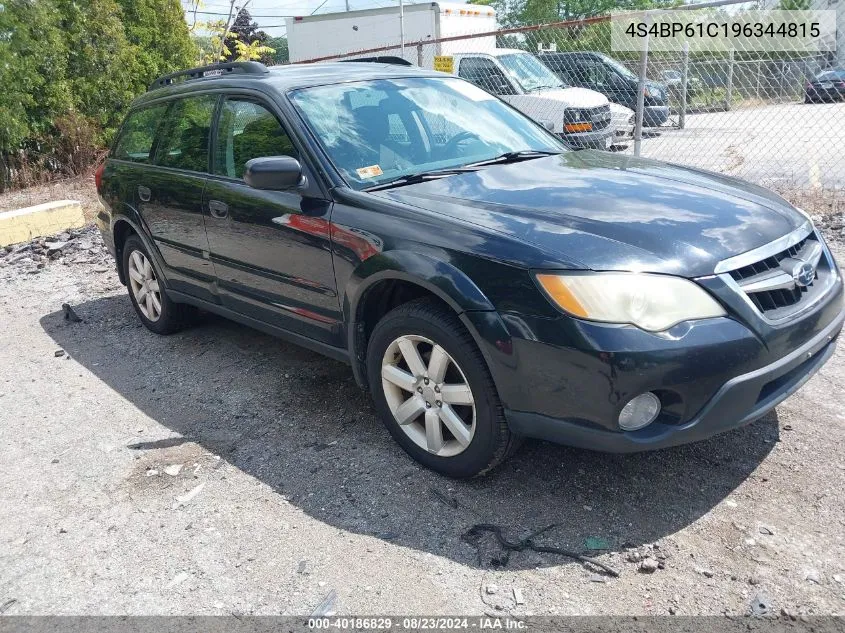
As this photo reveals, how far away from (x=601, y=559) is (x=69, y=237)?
25.4 feet

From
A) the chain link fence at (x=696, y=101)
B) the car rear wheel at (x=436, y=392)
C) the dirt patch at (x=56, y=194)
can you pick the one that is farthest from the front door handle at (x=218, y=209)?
the dirt patch at (x=56, y=194)

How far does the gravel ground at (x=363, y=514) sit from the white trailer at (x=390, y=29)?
38.6 feet

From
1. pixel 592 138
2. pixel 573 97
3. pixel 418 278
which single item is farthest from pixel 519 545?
pixel 573 97

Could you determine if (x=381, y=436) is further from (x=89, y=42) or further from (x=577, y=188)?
(x=89, y=42)

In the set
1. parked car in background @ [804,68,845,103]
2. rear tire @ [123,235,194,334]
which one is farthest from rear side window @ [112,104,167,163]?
parked car in background @ [804,68,845,103]

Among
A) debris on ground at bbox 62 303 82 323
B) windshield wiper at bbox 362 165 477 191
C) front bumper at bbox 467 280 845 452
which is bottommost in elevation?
debris on ground at bbox 62 303 82 323

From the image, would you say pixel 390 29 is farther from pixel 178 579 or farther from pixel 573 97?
pixel 178 579

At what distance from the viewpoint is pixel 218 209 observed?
423cm

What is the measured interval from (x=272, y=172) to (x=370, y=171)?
1.57ft

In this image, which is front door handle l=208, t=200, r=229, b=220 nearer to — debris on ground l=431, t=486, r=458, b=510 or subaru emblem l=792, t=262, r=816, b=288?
debris on ground l=431, t=486, r=458, b=510

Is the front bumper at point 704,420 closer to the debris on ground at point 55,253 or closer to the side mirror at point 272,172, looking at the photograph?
the side mirror at point 272,172

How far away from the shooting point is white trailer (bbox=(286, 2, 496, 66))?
16.2 metres

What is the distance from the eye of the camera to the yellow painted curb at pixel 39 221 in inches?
338

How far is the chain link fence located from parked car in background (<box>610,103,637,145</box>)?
0.03 m
